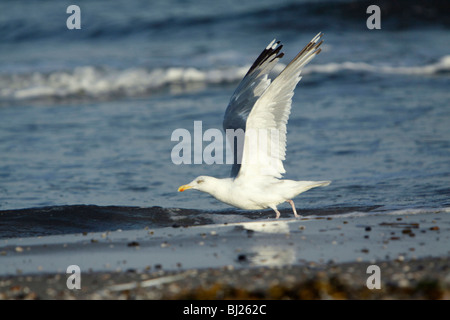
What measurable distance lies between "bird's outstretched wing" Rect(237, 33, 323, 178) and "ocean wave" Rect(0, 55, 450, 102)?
8.52 m

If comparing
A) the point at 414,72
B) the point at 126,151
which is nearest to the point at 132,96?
the point at 126,151

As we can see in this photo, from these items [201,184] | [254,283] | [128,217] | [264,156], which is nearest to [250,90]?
[264,156]

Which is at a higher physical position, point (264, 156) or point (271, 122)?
point (271, 122)

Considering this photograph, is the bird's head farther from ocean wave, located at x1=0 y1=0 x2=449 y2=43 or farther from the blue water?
ocean wave, located at x1=0 y1=0 x2=449 y2=43

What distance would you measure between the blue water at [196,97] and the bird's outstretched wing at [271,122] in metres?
1.01

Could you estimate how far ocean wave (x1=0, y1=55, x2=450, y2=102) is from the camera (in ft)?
49.3

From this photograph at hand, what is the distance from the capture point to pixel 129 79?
52.5ft

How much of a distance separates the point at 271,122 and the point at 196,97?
761 cm

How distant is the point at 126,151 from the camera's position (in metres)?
9.58

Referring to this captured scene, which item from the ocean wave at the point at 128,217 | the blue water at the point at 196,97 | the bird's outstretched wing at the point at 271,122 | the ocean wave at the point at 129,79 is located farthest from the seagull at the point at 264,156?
the ocean wave at the point at 129,79

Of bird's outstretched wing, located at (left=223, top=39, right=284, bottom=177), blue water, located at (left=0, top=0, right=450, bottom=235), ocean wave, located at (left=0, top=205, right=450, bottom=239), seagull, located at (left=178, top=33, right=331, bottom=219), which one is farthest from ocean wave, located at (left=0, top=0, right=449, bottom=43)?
seagull, located at (left=178, top=33, right=331, bottom=219)

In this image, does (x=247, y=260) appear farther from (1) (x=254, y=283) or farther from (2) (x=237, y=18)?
(2) (x=237, y=18)

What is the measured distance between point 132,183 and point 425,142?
4165 millimetres

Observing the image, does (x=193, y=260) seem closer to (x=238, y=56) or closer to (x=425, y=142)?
(x=425, y=142)
